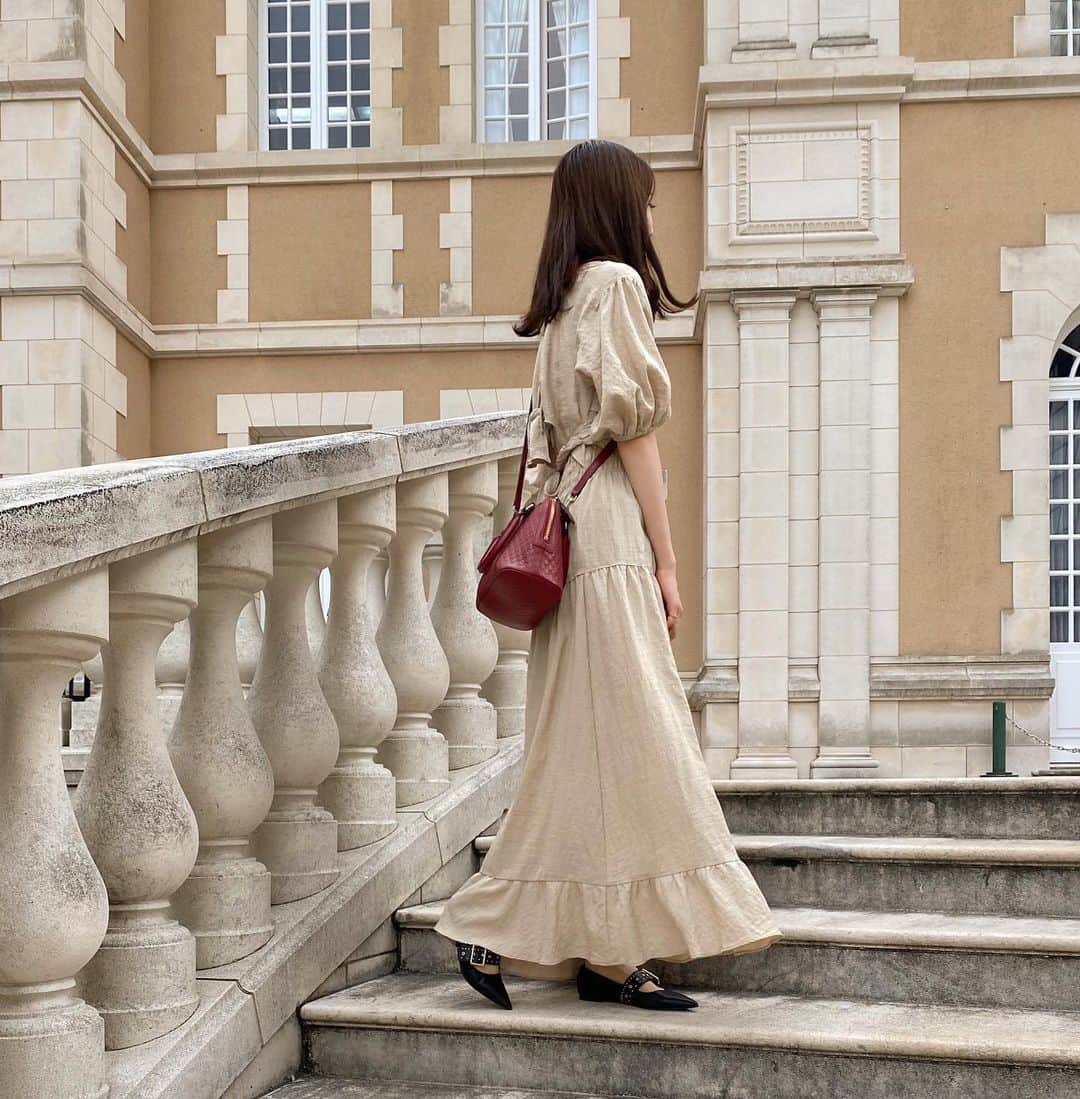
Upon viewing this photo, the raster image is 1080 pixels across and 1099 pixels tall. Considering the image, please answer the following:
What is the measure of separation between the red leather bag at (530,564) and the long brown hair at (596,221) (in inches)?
12.5

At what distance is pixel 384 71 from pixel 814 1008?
9.10 m

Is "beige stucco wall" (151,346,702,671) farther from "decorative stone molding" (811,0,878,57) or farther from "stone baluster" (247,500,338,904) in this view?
"stone baluster" (247,500,338,904)

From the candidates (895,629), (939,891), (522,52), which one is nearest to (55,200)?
(522,52)

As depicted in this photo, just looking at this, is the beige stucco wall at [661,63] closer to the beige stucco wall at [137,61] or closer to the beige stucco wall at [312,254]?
the beige stucco wall at [312,254]

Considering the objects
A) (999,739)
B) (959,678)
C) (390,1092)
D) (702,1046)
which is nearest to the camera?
(702,1046)

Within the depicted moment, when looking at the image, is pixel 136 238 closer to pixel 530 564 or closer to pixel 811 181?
pixel 811 181

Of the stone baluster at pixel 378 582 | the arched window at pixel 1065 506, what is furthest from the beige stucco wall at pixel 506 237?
the stone baluster at pixel 378 582

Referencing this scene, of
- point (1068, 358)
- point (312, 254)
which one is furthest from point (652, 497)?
point (312, 254)

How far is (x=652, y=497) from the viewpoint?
2.93 meters

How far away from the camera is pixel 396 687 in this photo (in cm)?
343

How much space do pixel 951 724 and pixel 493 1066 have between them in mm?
6964

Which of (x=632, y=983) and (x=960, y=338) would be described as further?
(x=960, y=338)

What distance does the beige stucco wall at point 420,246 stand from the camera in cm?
1056

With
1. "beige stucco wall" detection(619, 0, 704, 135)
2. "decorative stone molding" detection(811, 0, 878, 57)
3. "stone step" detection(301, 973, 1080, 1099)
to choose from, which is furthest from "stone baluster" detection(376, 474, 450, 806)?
"beige stucco wall" detection(619, 0, 704, 135)
